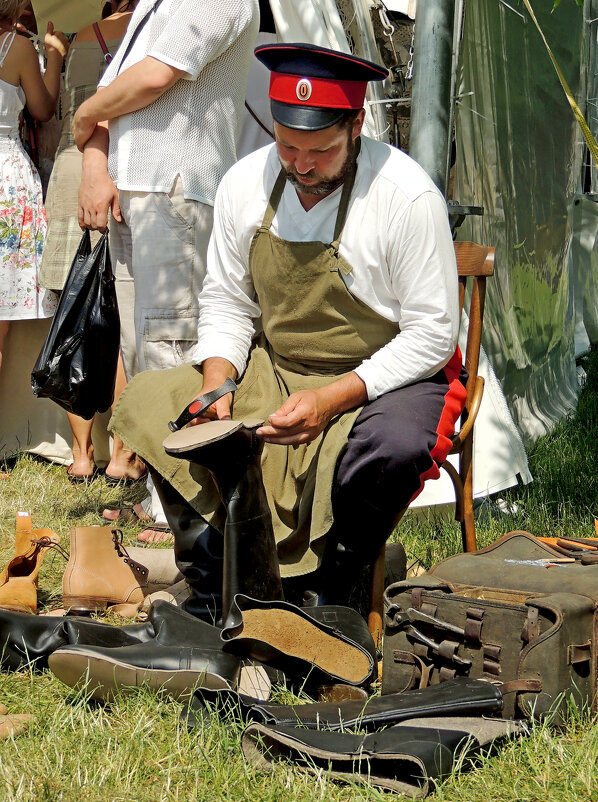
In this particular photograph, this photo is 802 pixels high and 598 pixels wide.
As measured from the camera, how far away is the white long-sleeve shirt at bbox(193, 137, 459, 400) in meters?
2.71

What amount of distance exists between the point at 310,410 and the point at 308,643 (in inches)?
23.7

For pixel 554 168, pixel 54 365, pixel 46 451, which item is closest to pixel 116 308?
pixel 54 365

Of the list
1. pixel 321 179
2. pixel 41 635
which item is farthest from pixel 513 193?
pixel 41 635

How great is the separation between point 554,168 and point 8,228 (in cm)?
311

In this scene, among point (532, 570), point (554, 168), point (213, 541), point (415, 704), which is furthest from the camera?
point (554, 168)

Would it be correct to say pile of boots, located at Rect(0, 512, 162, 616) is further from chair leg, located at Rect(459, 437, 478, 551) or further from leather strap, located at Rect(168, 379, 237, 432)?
chair leg, located at Rect(459, 437, 478, 551)

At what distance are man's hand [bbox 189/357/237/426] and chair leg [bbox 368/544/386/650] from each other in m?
0.60

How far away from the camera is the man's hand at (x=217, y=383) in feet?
9.10

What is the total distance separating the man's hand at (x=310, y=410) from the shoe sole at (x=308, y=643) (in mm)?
459

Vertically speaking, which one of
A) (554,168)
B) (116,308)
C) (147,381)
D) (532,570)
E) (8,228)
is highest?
(554,168)

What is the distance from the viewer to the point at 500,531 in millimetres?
3732

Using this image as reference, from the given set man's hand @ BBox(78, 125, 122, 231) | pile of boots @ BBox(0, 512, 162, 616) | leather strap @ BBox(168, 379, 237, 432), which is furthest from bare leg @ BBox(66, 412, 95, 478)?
leather strap @ BBox(168, 379, 237, 432)

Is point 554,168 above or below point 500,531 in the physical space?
above

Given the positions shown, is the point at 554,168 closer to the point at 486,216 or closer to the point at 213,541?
the point at 486,216
